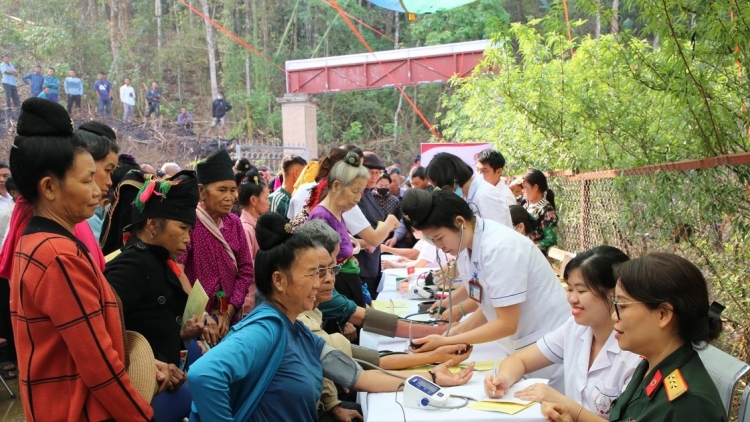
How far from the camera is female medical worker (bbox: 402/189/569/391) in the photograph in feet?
7.13

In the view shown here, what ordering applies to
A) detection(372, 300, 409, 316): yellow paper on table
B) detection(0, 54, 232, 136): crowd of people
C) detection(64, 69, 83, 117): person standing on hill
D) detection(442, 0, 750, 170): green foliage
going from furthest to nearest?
detection(64, 69, 83, 117): person standing on hill
detection(0, 54, 232, 136): crowd of people
detection(372, 300, 409, 316): yellow paper on table
detection(442, 0, 750, 170): green foliage

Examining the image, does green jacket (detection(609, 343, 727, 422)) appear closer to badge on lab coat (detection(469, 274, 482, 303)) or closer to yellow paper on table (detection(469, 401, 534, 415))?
yellow paper on table (detection(469, 401, 534, 415))

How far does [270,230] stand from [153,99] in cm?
1945

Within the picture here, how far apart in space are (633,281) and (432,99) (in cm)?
2326

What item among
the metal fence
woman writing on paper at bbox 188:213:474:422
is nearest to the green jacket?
woman writing on paper at bbox 188:213:474:422

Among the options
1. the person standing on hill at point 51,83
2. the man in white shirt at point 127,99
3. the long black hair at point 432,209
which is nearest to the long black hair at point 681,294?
the long black hair at point 432,209

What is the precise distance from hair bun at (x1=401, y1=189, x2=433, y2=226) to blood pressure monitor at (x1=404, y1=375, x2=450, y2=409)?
610 mm

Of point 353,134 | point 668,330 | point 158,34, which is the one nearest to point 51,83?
point 158,34

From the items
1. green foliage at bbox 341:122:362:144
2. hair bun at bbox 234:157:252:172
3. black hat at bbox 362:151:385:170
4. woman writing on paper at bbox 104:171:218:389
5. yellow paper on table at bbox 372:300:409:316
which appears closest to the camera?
woman writing on paper at bbox 104:171:218:389

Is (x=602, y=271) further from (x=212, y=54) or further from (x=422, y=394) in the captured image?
(x=212, y=54)

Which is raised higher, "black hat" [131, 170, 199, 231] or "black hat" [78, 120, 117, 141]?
"black hat" [78, 120, 117, 141]

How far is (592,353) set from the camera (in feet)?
6.08

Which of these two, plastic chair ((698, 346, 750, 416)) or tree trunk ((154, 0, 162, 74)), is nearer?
plastic chair ((698, 346, 750, 416))

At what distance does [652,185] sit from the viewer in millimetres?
3033
